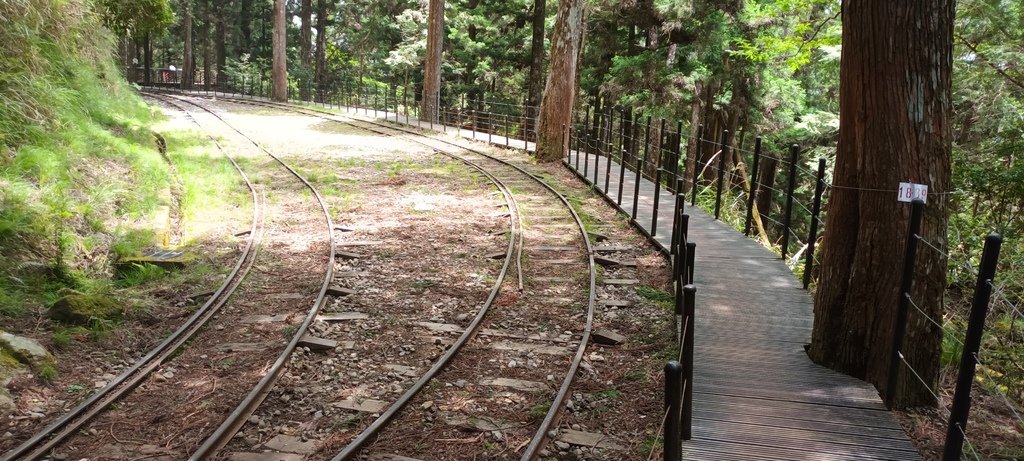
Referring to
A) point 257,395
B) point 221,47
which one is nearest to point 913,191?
point 257,395

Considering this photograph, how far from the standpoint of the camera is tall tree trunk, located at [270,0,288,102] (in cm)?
3416

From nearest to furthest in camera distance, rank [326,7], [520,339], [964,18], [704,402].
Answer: [704,402]
[520,339]
[964,18]
[326,7]

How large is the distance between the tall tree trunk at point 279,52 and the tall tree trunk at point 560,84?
2152 cm

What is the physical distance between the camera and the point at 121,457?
13.9 feet

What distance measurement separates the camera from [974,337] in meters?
2.99

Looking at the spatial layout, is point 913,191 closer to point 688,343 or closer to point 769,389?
point 769,389

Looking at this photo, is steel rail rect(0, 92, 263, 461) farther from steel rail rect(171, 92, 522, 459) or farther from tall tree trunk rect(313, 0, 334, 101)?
tall tree trunk rect(313, 0, 334, 101)

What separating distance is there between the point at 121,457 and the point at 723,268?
5249 millimetres

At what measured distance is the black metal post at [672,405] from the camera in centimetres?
268

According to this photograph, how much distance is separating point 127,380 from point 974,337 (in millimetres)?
5185

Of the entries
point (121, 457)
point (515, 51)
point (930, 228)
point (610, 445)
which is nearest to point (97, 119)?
point (121, 457)

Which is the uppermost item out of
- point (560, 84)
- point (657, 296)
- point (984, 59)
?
point (984, 59)

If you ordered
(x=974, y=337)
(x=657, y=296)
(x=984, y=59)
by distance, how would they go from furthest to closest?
(x=984, y=59) → (x=657, y=296) → (x=974, y=337)

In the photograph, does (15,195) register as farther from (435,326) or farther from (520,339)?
(520,339)
